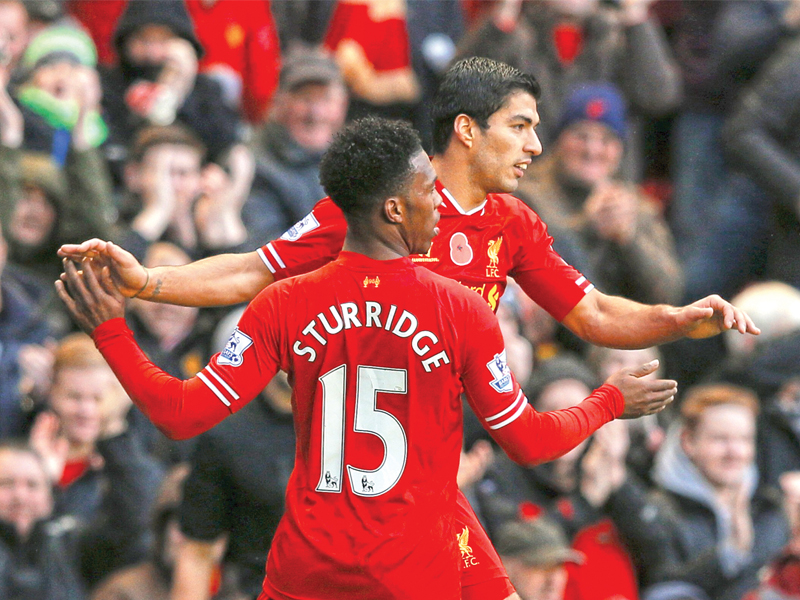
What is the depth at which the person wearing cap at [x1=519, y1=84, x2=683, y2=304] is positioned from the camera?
285 inches

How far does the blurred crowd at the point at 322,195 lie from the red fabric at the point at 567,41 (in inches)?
0.6

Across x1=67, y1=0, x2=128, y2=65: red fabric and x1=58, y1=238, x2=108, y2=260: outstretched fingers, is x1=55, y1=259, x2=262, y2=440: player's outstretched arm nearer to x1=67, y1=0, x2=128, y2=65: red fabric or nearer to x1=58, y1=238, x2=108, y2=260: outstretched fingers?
x1=58, y1=238, x2=108, y2=260: outstretched fingers

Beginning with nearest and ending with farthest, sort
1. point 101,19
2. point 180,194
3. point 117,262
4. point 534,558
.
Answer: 1. point 117,262
2. point 534,558
3. point 180,194
4. point 101,19

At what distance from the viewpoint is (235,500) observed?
5699mm

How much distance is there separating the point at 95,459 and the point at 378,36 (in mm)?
3003

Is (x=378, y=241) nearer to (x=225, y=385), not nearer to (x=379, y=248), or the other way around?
(x=379, y=248)

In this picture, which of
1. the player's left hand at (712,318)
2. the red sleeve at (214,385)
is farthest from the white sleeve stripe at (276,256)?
the player's left hand at (712,318)

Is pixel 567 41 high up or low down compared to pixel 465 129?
up

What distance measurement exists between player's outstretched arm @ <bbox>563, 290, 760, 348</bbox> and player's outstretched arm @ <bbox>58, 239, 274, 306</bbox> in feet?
3.27

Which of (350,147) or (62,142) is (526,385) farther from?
(350,147)

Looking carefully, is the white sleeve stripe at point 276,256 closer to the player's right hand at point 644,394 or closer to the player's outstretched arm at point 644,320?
the player's outstretched arm at point 644,320

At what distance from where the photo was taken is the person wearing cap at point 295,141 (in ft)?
23.5

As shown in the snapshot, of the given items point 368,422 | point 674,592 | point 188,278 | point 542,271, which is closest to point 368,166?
point 368,422

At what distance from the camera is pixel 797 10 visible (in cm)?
806
